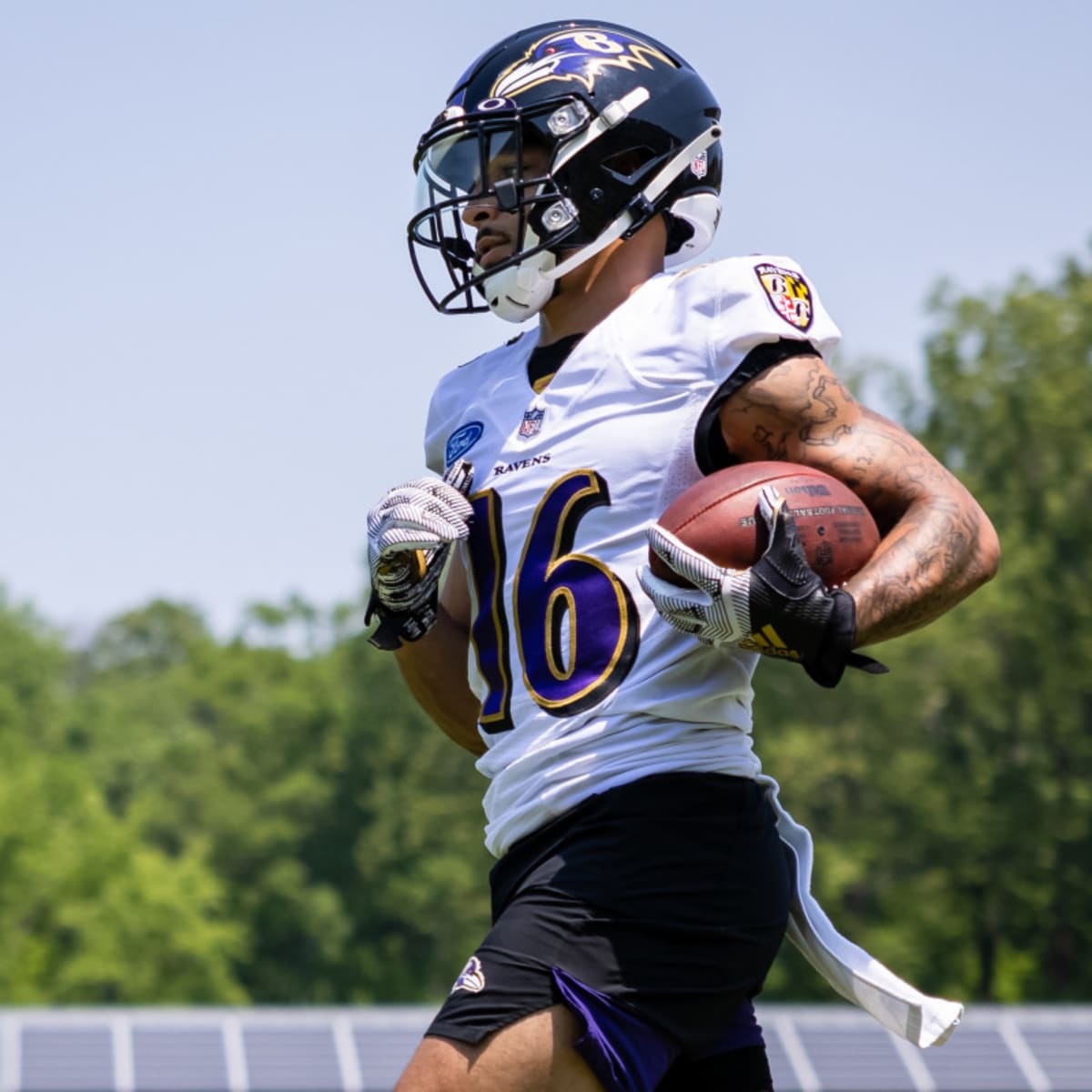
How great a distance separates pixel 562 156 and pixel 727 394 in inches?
26.9

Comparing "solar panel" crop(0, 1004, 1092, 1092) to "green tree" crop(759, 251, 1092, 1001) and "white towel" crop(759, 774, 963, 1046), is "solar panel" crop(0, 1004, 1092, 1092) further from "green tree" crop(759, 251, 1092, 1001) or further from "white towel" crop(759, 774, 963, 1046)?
"white towel" crop(759, 774, 963, 1046)

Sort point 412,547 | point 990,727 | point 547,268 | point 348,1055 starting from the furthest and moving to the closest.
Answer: point 990,727 < point 348,1055 < point 547,268 < point 412,547

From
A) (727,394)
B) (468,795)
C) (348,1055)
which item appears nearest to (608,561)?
(727,394)

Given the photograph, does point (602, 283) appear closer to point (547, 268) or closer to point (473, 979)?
point (547, 268)

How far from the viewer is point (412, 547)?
405cm

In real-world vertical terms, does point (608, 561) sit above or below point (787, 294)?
below

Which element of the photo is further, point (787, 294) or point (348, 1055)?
point (348, 1055)

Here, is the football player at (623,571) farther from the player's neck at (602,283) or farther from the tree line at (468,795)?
the tree line at (468,795)

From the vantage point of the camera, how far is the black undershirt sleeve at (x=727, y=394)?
3.85 m

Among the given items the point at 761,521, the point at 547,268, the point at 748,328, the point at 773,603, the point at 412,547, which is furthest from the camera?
the point at 547,268

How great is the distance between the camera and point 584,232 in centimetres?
420

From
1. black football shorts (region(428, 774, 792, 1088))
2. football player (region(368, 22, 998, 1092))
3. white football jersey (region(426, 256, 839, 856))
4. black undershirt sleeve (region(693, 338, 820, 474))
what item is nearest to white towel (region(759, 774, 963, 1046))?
football player (region(368, 22, 998, 1092))

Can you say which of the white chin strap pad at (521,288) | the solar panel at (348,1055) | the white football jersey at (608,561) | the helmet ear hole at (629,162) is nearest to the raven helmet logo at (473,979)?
the white football jersey at (608,561)

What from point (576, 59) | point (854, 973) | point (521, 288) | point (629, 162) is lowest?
point (854, 973)
